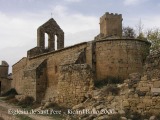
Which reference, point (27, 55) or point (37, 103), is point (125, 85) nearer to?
point (37, 103)

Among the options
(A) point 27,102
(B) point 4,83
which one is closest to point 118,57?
(A) point 27,102

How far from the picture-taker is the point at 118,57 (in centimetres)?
1705

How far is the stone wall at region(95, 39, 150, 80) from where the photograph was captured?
55.6ft

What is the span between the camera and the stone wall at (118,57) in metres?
17.0

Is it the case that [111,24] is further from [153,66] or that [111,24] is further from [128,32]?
[153,66]

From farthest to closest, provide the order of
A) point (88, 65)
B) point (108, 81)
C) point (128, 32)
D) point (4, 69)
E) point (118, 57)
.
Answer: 1. point (4, 69)
2. point (128, 32)
3. point (118, 57)
4. point (108, 81)
5. point (88, 65)

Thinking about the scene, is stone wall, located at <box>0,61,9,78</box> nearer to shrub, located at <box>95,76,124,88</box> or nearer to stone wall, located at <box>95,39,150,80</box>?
stone wall, located at <box>95,39,150,80</box>

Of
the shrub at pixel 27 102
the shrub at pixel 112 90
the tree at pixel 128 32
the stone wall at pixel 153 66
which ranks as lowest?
the shrub at pixel 27 102

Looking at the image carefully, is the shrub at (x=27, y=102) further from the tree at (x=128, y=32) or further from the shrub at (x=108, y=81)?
the tree at (x=128, y=32)

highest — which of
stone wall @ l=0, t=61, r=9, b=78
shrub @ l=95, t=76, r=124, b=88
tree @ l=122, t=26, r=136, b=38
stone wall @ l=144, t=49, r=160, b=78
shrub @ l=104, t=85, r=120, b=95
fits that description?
tree @ l=122, t=26, r=136, b=38

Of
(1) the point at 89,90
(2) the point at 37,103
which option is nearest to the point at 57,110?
(1) the point at 89,90

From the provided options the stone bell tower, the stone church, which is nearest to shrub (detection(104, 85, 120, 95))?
the stone church

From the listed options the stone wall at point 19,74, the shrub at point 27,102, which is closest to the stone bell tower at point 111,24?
the stone wall at point 19,74

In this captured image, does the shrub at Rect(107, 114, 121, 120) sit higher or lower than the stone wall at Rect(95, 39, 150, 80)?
lower
